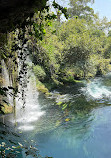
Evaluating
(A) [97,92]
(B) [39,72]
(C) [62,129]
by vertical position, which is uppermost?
(B) [39,72]

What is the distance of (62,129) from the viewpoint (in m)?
6.56

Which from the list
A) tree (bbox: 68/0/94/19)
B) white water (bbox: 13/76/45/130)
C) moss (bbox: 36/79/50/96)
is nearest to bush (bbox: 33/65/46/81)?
moss (bbox: 36/79/50/96)

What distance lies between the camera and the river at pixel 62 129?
5242mm

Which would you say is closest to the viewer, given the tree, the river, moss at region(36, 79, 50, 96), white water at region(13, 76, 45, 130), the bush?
the river

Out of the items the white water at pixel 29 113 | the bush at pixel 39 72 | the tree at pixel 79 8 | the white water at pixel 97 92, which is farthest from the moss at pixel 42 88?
the tree at pixel 79 8

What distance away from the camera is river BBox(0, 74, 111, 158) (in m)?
5.24

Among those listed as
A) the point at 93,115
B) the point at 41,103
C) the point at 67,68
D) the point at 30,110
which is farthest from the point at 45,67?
the point at 93,115

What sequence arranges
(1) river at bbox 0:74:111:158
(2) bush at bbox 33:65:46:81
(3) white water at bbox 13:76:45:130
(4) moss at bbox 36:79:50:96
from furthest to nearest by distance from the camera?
(2) bush at bbox 33:65:46:81 → (4) moss at bbox 36:79:50:96 → (3) white water at bbox 13:76:45:130 → (1) river at bbox 0:74:111:158

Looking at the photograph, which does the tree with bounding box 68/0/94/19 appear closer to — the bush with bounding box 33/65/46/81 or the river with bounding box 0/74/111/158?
the bush with bounding box 33/65/46/81

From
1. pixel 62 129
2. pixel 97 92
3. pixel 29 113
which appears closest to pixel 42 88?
pixel 97 92

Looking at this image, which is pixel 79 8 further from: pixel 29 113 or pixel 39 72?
pixel 29 113

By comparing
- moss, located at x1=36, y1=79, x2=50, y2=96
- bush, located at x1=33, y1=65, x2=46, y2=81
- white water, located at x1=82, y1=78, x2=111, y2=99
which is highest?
bush, located at x1=33, y1=65, x2=46, y2=81

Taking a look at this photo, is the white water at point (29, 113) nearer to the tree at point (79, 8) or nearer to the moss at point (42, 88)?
the moss at point (42, 88)

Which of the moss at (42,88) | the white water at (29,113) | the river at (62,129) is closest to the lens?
the river at (62,129)
